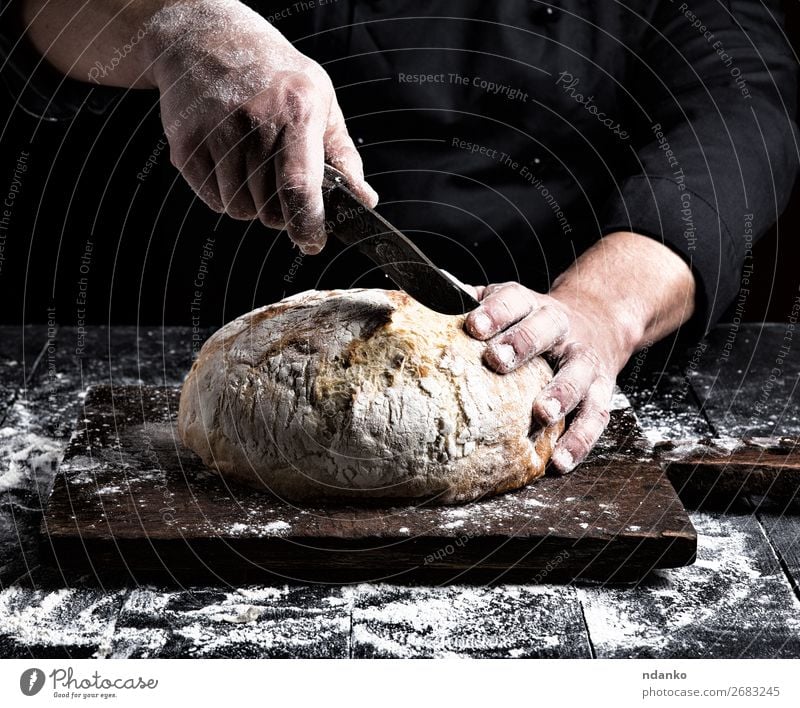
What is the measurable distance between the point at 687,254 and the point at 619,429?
1.55ft

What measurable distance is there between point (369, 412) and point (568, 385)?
33 cm

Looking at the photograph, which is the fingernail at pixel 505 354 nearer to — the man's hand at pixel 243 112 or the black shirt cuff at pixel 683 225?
the man's hand at pixel 243 112

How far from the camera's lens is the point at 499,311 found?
130 centimetres

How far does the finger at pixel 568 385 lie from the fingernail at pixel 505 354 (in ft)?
0.25

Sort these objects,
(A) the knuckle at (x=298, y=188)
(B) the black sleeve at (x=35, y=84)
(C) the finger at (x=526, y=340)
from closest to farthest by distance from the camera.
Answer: (A) the knuckle at (x=298, y=188), (C) the finger at (x=526, y=340), (B) the black sleeve at (x=35, y=84)

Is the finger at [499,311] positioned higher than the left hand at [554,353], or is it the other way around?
the finger at [499,311]

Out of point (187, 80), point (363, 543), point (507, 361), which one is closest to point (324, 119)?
point (187, 80)

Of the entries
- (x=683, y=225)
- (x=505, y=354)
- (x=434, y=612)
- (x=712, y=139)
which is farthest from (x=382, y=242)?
(x=712, y=139)

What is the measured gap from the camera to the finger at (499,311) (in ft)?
4.20

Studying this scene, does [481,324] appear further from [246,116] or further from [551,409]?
[246,116]

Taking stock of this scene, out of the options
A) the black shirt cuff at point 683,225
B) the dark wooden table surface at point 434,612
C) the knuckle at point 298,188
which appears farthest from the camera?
the black shirt cuff at point 683,225

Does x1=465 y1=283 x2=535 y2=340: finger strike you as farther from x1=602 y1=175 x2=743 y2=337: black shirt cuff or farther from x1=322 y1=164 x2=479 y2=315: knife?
x1=602 y1=175 x2=743 y2=337: black shirt cuff

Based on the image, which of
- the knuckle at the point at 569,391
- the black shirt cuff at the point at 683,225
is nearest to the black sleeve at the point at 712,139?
the black shirt cuff at the point at 683,225
